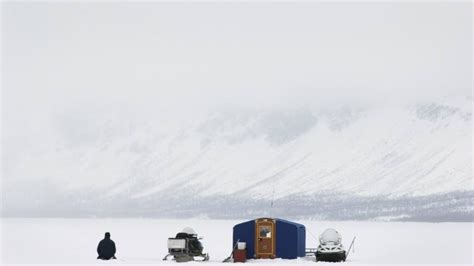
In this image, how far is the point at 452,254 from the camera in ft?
160

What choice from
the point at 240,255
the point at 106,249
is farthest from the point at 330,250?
the point at 106,249

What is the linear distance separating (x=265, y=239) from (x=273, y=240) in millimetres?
400

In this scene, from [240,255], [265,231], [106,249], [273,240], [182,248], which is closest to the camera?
[106,249]

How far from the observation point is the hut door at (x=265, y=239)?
139ft

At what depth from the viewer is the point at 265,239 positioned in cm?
4250

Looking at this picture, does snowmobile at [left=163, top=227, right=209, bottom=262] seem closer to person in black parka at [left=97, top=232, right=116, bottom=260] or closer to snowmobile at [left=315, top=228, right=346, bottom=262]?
person in black parka at [left=97, top=232, right=116, bottom=260]

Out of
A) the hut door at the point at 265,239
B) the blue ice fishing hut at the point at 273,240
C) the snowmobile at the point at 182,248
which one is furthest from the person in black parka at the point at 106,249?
the hut door at the point at 265,239

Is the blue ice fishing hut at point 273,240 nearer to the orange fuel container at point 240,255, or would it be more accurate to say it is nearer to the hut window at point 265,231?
the hut window at point 265,231

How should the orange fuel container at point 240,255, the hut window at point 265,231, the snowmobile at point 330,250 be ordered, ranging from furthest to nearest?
the hut window at point 265,231 → the snowmobile at point 330,250 → the orange fuel container at point 240,255

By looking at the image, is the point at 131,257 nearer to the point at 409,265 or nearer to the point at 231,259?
the point at 231,259

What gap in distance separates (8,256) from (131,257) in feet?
20.6

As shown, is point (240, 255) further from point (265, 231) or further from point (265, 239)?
point (265, 231)

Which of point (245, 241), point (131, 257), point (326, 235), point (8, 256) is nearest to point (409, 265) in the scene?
point (326, 235)

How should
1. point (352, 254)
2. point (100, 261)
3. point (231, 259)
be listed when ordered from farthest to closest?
1. point (352, 254)
2. point (231, 259)
3. point (100, 261)
